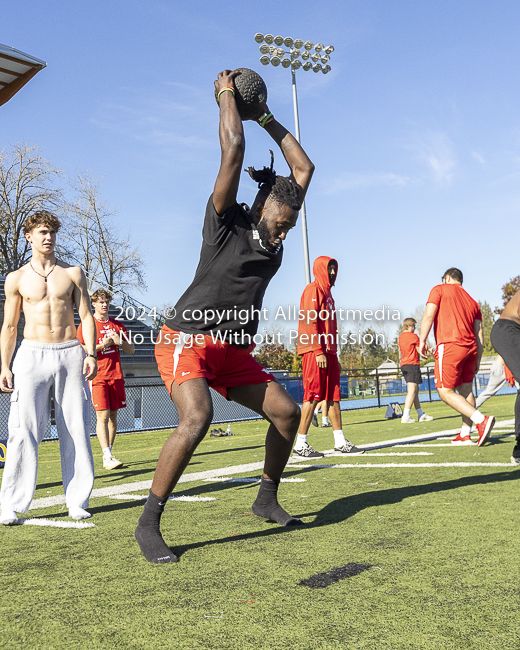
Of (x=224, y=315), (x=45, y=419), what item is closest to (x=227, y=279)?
(x=224, y=315)

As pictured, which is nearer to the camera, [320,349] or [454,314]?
[320,349]

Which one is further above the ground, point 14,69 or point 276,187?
point 14,69

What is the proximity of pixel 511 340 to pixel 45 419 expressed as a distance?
417 cm

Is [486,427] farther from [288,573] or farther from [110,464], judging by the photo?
[288,573]

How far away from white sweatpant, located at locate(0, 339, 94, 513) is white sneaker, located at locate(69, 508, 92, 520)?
0.14ft

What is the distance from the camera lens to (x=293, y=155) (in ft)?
12.4

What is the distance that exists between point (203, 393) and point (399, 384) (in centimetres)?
3835

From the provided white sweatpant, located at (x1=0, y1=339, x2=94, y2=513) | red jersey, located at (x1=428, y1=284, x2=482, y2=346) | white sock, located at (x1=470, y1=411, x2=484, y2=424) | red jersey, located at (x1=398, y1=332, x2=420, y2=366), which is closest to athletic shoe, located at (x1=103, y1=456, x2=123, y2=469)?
white sweatpant, located at (x1=0, y1=339, x2=94, y2=513)

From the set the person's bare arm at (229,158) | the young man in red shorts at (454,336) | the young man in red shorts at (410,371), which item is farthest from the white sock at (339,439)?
the young man in red shorts at (410,371)

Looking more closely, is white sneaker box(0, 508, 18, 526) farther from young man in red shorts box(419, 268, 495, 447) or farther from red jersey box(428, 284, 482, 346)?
red jersey box(428, 284, 482, 346)

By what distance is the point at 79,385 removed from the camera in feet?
14.5

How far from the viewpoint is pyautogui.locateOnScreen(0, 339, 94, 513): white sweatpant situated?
4.21 meters

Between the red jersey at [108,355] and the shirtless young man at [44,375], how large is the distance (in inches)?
113

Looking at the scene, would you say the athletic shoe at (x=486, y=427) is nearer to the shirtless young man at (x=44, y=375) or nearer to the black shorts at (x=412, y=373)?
the shirtless young man at (x=44, y=375)
